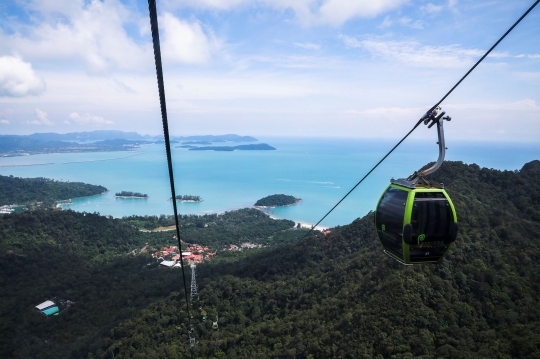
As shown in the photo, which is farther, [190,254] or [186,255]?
[190,254]

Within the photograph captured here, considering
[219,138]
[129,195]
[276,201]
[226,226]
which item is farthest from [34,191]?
[219,138]

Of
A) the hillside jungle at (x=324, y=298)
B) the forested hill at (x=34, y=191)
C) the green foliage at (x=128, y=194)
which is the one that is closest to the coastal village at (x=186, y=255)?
the hillside jungle at (x=324, y=298)

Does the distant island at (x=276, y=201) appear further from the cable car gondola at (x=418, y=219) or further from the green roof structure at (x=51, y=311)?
the cable car gondola at (x=418, y=219)

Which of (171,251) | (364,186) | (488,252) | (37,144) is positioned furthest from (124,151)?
(488,252)

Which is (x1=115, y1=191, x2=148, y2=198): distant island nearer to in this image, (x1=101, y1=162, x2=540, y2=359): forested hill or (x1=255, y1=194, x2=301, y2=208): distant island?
(x1=255, y1=194, x2=301, y2=208): distant island

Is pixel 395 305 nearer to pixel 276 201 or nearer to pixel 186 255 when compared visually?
pixel 186 255

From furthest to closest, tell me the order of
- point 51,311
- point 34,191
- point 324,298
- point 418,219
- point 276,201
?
point 34,191 → point 276,201 → point 51,311 → point 324,298 → point 418,219
